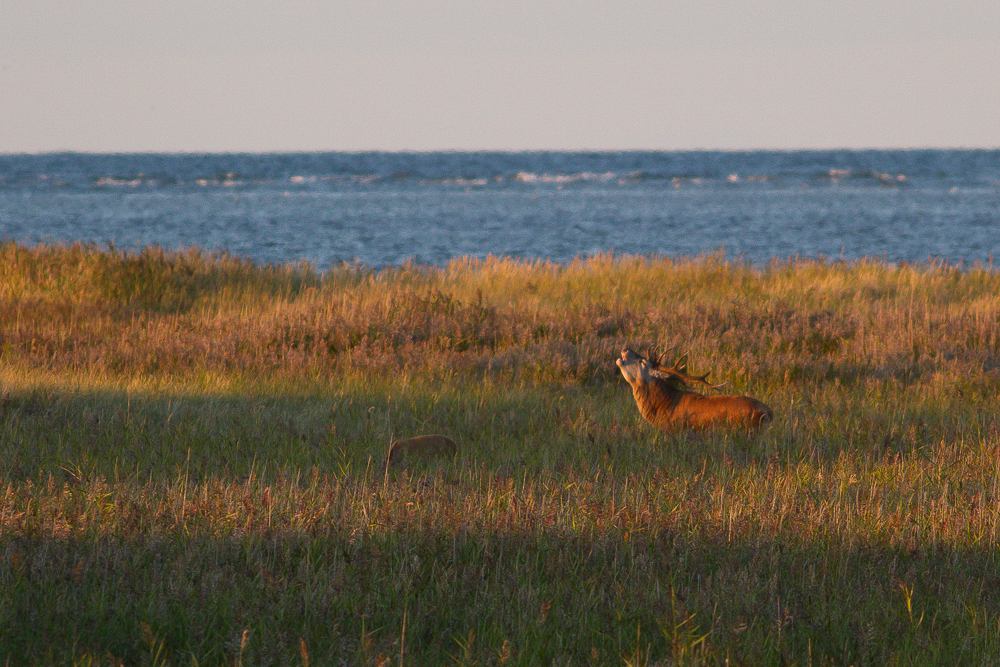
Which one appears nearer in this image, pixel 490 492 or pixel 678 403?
pixel 490 492

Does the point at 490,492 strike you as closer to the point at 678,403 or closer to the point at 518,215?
the point at 678,403

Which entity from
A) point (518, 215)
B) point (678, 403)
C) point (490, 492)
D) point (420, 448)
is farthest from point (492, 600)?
point (518, 215)

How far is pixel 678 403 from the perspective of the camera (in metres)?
7.02

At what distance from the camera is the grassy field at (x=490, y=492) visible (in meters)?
3.44

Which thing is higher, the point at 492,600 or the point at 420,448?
the point at 492,600

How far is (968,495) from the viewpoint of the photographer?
5176mm

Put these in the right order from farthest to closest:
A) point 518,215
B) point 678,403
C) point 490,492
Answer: point 518,215
point 678,403
point 490,492

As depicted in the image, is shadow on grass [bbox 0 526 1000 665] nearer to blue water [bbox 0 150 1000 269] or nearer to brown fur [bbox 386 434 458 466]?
brown fur [bbox 386 434 458 466]

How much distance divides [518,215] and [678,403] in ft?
135

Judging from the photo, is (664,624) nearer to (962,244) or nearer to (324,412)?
(324,412)

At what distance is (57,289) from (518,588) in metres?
11.4

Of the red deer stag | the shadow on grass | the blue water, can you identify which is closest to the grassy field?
the shadow on grass

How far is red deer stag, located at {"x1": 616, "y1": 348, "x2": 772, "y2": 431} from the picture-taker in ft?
22.3

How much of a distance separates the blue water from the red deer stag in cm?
1094
